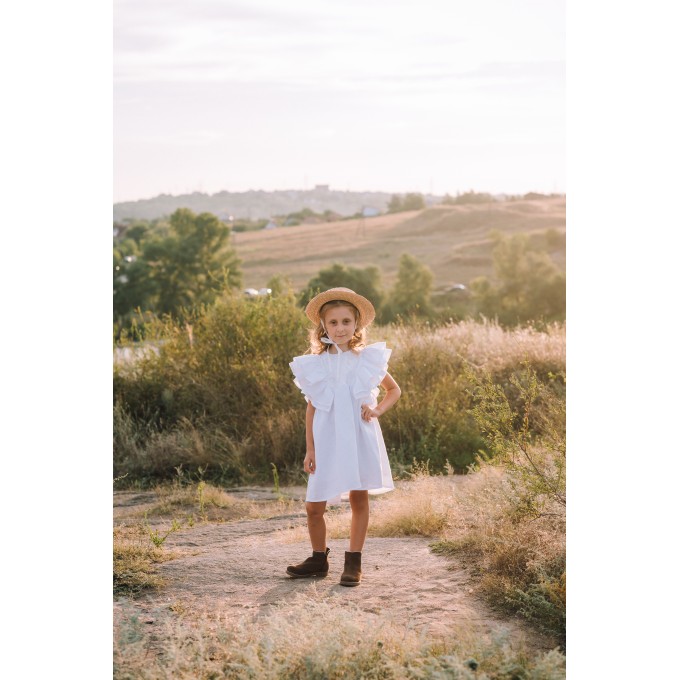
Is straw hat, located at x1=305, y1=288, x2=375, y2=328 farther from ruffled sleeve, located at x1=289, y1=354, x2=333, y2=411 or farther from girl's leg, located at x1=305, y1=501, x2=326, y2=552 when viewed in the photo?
girl's leg, located at x1=305, y1=501, x2=326, y2=552

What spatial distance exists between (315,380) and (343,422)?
0.22 metres

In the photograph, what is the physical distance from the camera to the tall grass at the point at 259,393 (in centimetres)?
707

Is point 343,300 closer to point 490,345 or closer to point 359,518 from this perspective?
point 359,518

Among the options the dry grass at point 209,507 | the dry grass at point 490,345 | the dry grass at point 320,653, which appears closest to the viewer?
the dry grass at point 320,653

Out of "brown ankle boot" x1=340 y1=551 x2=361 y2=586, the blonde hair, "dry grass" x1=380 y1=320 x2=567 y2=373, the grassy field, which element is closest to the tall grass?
"dry grass" x1=380 y1=320 x2=567 y2=373

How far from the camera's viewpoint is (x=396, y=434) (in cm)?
726

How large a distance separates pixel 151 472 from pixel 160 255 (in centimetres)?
1492

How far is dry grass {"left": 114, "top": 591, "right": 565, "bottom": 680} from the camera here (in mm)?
2822

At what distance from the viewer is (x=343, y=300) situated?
3861 millimetres

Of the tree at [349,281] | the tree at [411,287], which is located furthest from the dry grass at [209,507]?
the tree at [411,287]

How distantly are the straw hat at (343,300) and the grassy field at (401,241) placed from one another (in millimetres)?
26149

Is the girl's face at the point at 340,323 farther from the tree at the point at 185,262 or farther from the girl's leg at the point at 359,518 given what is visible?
the tree at the point at 185,262
